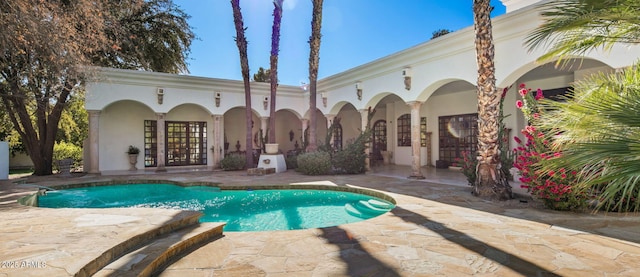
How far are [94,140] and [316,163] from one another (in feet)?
29.2

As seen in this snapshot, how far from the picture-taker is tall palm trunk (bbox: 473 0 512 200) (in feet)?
22.7

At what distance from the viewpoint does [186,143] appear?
16609 millimetres

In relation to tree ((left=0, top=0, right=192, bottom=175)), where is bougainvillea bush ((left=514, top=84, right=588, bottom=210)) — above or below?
below

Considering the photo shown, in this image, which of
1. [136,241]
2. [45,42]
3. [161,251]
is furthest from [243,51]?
[161,251]

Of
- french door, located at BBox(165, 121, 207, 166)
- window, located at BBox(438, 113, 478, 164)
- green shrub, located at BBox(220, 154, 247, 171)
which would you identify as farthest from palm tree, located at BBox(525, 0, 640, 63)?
french door, located at BBox(165, 121, 207, 166)

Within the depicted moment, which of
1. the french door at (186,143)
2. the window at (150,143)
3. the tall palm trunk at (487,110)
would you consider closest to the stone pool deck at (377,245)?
the tall palm trunk at (487,110)

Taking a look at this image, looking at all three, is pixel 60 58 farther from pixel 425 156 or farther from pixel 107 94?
pixel 425 156

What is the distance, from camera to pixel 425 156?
15281 millimetres

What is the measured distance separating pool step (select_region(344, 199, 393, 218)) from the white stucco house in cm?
374

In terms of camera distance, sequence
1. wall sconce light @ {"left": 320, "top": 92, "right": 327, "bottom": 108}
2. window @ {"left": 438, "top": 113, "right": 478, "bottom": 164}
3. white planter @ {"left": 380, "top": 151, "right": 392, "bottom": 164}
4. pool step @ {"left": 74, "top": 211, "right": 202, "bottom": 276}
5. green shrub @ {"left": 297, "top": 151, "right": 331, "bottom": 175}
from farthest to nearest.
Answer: white planter @ {"left": 380, "top": 151, "right": 392, "bottom": 164} < wall sconce light @ {"left": 320, "top": 92, "right": 327, "bottom": 108} < window @ {"left": 438, "top": 113, "right": 478, "bottom": 164} < green shrub @ {"left": 297, "top": 151, "right": 331, "bottom": 175} < pool step @ {"left": 74, "top": 211, "right": 202, "bottom": 276}

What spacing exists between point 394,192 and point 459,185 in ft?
7.64

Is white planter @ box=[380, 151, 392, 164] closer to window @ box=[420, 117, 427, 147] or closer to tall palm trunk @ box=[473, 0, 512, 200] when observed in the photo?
window @ box=[420, 117, 427, 147]

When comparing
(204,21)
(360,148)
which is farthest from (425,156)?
(204,21)

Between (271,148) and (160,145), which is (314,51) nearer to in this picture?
(271,148)
